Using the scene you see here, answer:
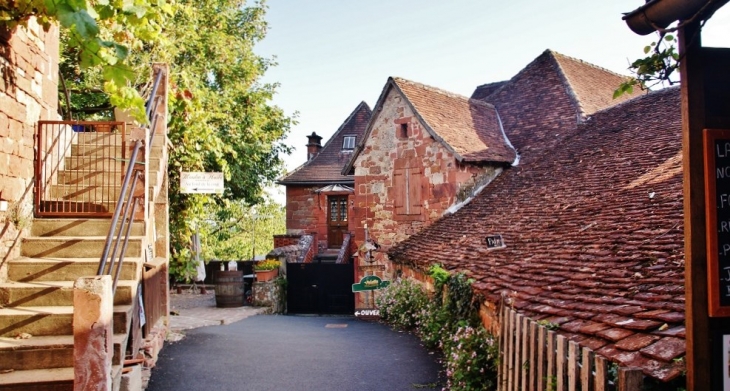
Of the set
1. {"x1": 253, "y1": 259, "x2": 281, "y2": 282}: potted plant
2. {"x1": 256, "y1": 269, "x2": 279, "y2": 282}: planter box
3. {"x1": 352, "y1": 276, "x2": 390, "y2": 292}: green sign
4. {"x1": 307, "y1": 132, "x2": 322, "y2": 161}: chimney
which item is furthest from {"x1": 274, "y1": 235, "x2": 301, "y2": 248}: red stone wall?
{"x1": 352, "y1": 276, "x2": 390, "y2": 292}: green sign

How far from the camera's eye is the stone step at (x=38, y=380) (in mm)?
4281

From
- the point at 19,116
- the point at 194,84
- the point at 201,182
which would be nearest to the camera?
the point at 19,116

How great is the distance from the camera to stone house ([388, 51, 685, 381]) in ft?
13.3

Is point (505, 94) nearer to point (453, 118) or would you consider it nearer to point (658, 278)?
point (453, 118)

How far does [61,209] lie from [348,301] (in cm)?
1173

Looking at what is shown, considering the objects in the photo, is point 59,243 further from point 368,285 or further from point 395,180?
point 395,180

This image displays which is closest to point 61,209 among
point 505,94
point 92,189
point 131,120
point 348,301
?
point 92,189

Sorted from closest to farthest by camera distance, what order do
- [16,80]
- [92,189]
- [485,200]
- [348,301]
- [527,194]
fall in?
1. [16,80]
2. [92,189]
3. [527,194]
4. [485,200]
5. [348,301]

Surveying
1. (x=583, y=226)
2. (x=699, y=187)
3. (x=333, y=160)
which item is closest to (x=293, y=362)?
(x=583, y=226)

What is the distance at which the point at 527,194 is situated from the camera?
37.0 feet

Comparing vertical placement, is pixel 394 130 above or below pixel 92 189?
above

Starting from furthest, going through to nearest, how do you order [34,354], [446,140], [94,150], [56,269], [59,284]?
1. [446,140]
2. [94,150]
3. [56,269]
4. [59,284]
5. [34,354]

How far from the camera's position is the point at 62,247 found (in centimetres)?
614

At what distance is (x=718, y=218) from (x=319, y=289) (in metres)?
15.8
